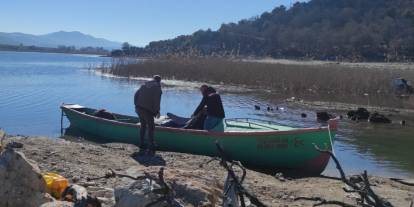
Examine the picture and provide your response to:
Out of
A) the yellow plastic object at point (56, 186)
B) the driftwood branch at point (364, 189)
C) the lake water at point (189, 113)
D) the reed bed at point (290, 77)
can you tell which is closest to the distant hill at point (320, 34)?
the reed bed at point (290, 77)

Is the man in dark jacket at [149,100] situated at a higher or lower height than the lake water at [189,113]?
higher

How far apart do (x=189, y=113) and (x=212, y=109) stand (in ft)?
37.3

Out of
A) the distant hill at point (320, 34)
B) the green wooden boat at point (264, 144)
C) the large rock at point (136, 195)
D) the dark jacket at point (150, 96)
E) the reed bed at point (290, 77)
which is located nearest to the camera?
the large rock at point (136, 195)

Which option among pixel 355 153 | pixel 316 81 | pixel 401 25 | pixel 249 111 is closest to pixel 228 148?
pixel 355 153

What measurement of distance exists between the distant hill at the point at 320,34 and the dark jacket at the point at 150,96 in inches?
1801

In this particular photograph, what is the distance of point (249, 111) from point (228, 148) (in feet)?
40.4

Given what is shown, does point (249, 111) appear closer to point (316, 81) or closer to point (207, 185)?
point (316, 81)

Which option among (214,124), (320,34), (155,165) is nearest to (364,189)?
(155,165)

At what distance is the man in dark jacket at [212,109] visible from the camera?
12.9 meters

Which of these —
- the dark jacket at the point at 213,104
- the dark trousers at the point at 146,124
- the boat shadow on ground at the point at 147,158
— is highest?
the dark jacket at the point at 213,104

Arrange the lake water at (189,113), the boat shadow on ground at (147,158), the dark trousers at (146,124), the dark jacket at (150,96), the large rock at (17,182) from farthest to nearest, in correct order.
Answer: the lake water at (189,113) → the dark trousers at (146,124) → the dark jacket at (150,96) → the boat shadow on ground at (147,158) → the large rock at (17,182)

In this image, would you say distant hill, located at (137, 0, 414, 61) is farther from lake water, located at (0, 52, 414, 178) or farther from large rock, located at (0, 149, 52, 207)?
large rock, located at (0, 149, 52, 207)

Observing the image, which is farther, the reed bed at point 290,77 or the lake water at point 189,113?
the reed bed at point 290,77

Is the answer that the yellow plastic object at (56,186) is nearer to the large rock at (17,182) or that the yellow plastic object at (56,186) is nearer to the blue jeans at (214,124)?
the large rock at (17,182)
